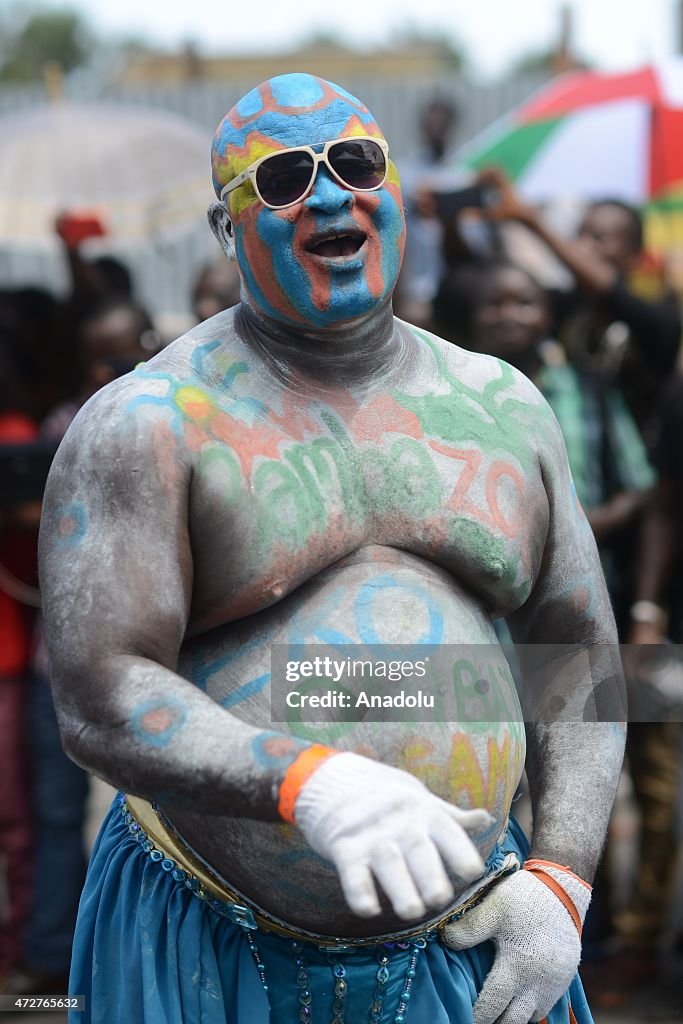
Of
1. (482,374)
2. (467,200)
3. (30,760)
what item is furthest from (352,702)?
(467,200)

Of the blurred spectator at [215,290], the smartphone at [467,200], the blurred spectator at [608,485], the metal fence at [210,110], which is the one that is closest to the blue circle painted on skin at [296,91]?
the blurred spectator at [608,485]

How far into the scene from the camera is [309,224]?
2291 mm

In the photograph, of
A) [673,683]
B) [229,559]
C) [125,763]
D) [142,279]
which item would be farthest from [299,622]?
[142,279]

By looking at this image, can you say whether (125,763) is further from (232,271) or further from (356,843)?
(232,271)

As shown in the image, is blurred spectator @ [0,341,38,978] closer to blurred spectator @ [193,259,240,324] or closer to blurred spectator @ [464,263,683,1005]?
blurred spectator @ [193,259,240,324]

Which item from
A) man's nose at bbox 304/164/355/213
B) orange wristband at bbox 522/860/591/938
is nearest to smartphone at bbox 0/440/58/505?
man's nose at bbox 304/164/355/213

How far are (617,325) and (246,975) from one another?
3299 millimetres

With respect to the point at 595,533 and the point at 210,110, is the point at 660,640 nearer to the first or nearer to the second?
the point at 595,533

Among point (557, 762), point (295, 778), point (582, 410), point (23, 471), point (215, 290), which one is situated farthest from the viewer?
point (215, 290)

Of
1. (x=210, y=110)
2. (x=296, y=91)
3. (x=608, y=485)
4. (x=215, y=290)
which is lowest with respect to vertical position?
(x=608, y=485)

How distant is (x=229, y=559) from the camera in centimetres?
221

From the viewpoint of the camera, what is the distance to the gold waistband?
2.31 m

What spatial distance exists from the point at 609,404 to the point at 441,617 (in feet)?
8.58

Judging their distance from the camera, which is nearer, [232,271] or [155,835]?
[155,835]
